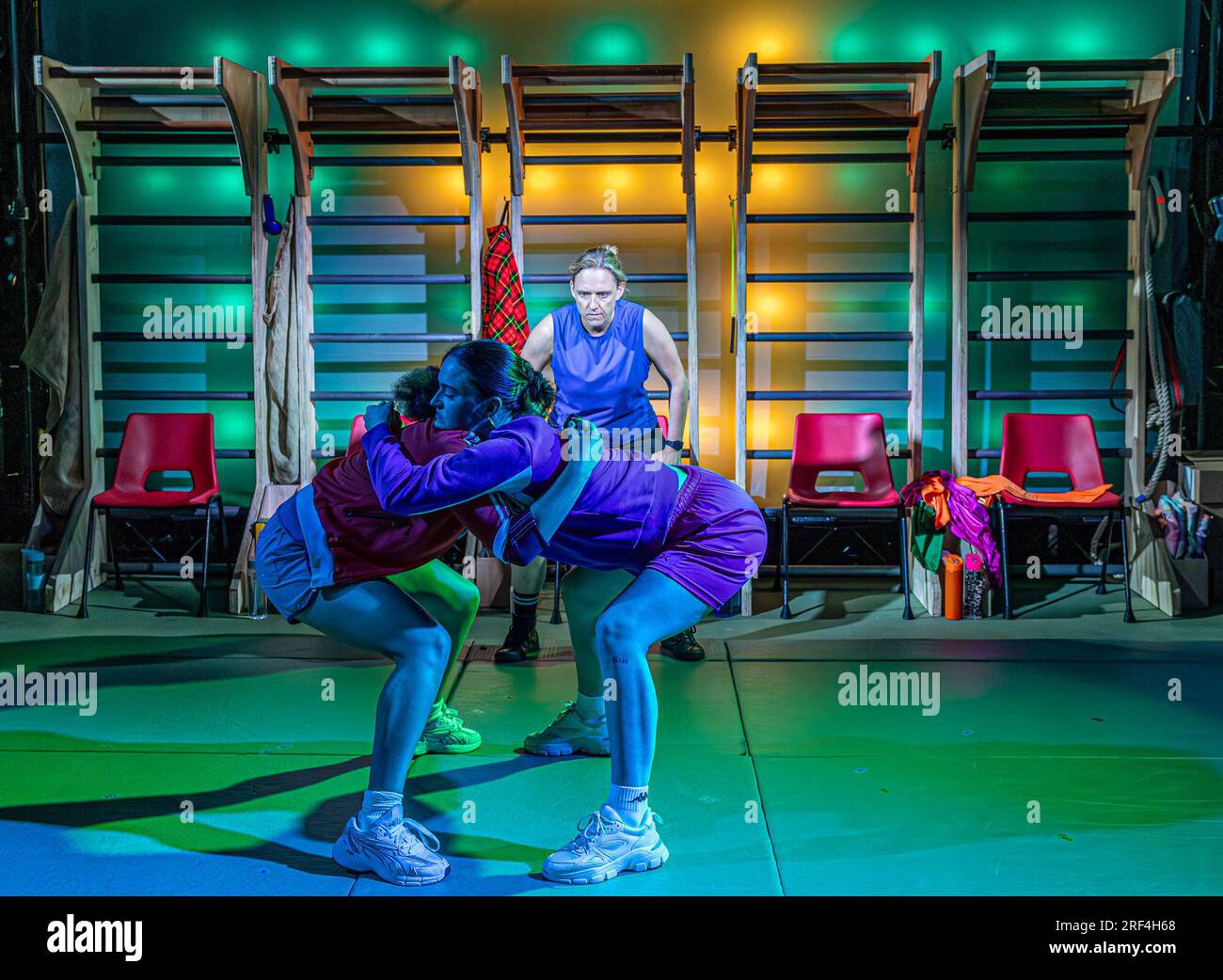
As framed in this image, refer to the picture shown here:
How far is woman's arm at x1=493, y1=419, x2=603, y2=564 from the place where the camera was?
247cm

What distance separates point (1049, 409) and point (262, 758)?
4439mm

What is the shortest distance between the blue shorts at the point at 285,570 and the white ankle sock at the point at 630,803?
77cm

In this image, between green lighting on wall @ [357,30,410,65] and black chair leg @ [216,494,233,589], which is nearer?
black chair leg @ [216,494,233,589]

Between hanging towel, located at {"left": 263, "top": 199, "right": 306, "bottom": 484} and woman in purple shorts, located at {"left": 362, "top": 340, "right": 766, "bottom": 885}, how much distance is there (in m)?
3.24

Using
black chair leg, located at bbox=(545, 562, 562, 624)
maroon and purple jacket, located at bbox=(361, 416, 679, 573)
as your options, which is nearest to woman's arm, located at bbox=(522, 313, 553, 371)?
black chair leg, located at bbox=(545, 562, 562, 624)

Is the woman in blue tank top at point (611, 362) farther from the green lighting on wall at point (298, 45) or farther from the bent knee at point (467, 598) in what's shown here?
the green lighting on wall at point (298, 45)

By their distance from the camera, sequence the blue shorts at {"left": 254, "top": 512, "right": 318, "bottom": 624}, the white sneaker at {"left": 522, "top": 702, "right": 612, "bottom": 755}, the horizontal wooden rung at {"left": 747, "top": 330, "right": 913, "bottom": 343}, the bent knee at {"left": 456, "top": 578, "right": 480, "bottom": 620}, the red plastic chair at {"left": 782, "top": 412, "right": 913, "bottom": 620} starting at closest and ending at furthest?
the blue shorts at {"left": 254, "top": 512, "right": 318, "bottom": 624}, the bent knee at {"left": 456, "top": 578, "right": 480, "bottom": 620}, the white sneaker at {"left": 522, "top": 702, "right": 612, "bottom": 755}, the red plastic chair at {"left": 782, "top": 412, "right": 913, "bottom": 620}, the horizontal wooden rung at {"left": 747, "top": 330, "right": 913, "bottom": 343}

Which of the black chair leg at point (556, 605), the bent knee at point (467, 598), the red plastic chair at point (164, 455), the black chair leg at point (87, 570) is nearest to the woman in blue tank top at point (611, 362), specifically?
the black chair leg at point (556, 605)

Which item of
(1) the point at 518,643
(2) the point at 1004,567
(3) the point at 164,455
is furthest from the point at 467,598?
(3) the point at 164,455

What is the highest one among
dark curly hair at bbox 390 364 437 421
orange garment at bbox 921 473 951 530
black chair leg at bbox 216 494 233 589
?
dark curly hair at bbox 390 364 437 421

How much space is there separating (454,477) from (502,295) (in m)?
3.29

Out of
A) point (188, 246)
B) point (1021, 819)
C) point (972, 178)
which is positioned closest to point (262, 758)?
point (1021, 819)

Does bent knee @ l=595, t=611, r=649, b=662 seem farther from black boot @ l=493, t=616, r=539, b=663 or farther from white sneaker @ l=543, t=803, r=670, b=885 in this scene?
black boot @ l=493, t=616, r=539, b=663

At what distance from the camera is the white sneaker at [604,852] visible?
2459 mm
